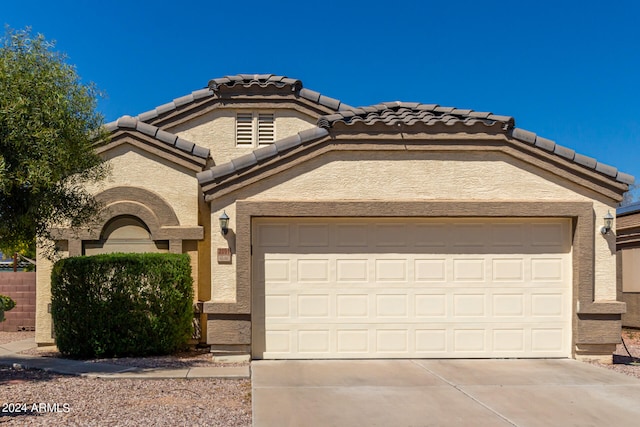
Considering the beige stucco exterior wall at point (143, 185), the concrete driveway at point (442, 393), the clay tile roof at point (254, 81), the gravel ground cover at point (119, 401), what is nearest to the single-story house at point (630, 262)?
the concrete driveway at point (442, 393)

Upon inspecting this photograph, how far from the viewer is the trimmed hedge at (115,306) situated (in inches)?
408

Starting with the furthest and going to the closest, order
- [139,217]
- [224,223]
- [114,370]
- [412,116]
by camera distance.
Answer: [139,217], [412,116], [224,223], [114,370]

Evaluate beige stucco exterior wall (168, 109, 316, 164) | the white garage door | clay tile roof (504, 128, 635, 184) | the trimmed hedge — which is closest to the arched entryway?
the trimmed hedge

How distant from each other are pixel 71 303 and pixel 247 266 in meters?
3.10

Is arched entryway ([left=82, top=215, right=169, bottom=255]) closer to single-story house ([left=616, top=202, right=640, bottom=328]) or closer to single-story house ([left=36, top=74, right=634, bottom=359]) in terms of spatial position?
single-story house ([left=36, top=74, right=634, bottom=359])

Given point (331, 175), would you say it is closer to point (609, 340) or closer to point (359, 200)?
point (359, 200)

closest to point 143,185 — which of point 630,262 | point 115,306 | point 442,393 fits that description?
point 115,306

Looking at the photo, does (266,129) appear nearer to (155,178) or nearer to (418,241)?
(155,178)

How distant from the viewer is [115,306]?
34.0 feet

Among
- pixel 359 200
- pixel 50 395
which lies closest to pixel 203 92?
pixel 359 200

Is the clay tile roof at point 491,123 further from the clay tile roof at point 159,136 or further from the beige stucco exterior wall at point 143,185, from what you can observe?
the beige stucco exterior wall at point 143,185

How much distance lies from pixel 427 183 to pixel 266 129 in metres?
5.81

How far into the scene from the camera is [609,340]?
10070 mm

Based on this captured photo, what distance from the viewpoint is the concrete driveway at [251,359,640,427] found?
6.73 metres
